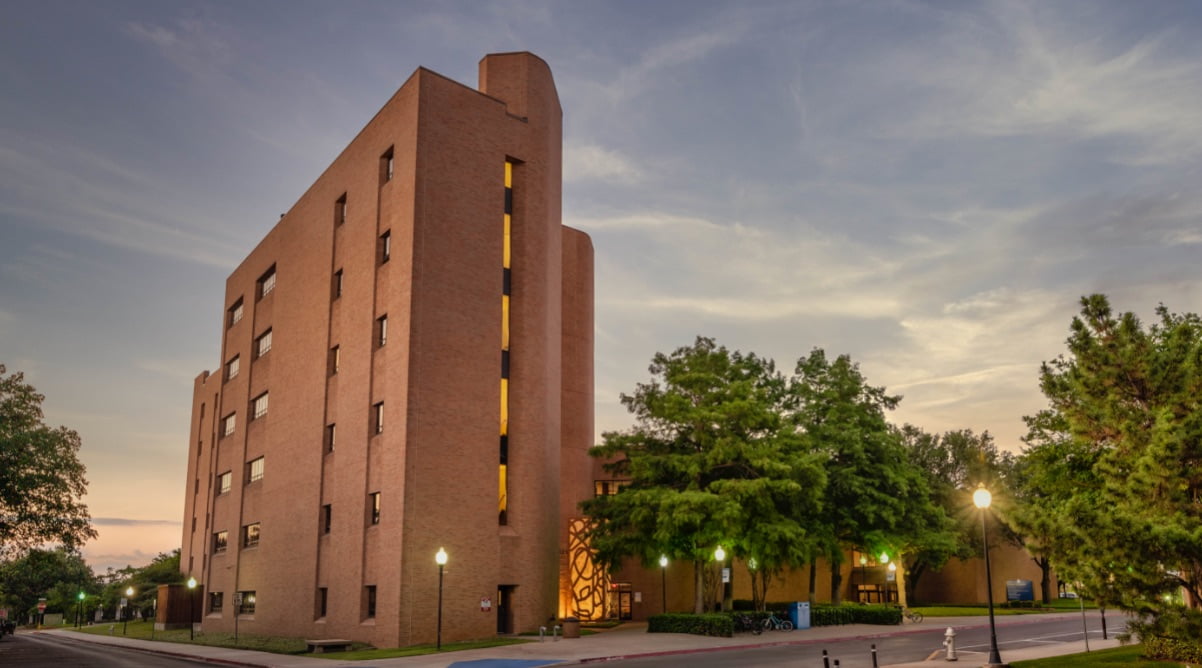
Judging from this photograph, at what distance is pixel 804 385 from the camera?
2120 inches

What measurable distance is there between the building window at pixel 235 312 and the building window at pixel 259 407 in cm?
1060

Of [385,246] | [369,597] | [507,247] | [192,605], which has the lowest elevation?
[192,605]

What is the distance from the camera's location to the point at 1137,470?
19906 millimetres

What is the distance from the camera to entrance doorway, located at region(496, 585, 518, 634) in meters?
40.8

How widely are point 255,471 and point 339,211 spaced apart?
19.5 metres

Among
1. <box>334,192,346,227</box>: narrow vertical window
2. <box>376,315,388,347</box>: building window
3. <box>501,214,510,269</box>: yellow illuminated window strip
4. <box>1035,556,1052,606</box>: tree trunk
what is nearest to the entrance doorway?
<box>376,315,388,347</box>: building window

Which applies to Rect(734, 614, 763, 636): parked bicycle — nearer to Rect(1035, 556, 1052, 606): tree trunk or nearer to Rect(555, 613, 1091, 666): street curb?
Rect(555, 613, 1091, 666): street curb

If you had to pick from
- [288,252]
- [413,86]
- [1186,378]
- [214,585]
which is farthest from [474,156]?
[214,585]

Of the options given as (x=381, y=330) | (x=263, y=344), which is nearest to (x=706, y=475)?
(x=381, y=330)

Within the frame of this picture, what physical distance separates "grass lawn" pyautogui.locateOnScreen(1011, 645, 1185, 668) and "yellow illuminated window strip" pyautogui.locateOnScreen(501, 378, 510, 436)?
24.3m

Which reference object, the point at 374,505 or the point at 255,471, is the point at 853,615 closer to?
the point at 374,505

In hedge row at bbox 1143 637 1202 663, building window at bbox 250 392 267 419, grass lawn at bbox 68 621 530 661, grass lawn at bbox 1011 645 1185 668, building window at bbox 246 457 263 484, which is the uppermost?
building window at bbox 250 392 267 419

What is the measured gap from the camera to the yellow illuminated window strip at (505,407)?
43031 millimetres

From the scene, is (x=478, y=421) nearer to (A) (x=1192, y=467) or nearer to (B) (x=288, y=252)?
(B) (x=288, y=252)
